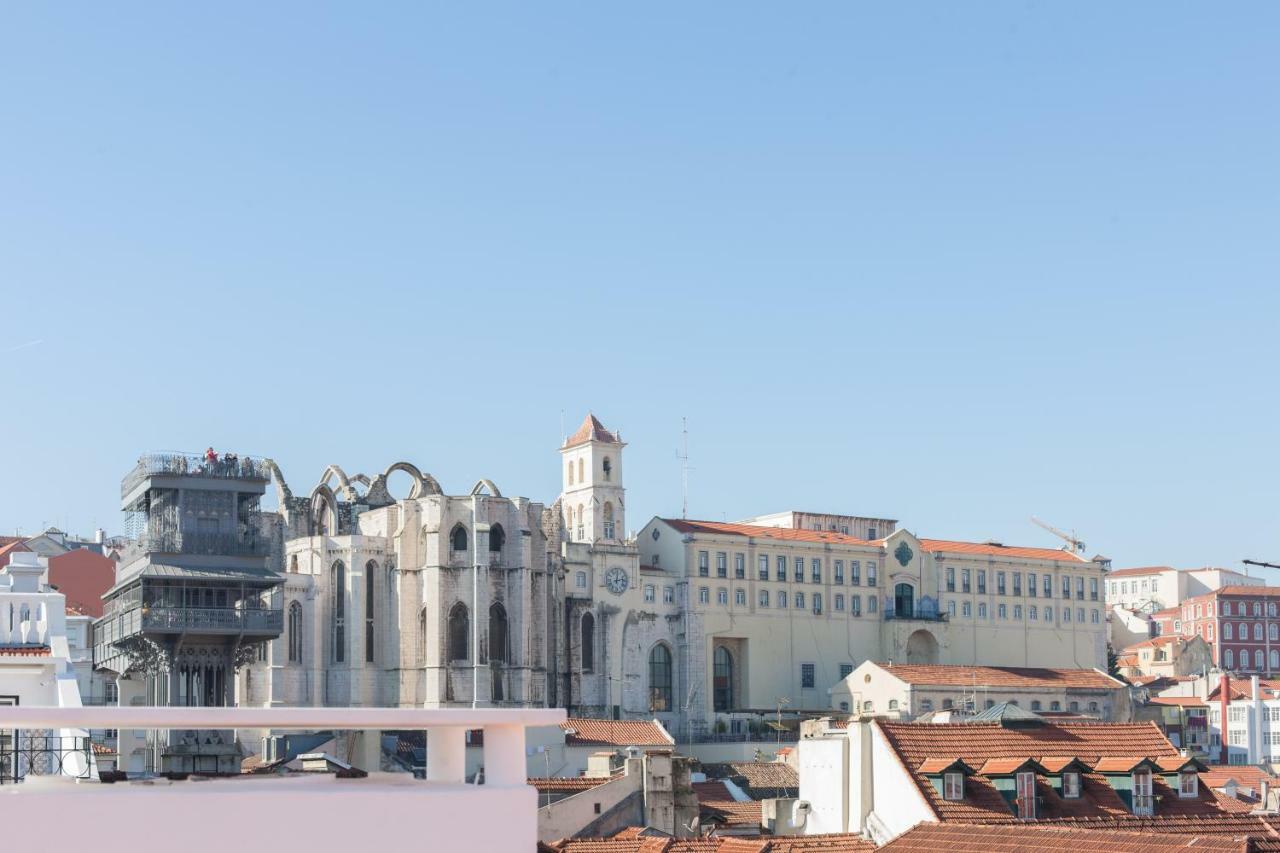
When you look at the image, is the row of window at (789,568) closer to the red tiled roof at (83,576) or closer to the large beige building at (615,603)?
the large beige building at (615,603)

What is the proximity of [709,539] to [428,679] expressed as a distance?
23.5 meters

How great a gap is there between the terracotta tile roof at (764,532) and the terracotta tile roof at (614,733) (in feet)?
83.7

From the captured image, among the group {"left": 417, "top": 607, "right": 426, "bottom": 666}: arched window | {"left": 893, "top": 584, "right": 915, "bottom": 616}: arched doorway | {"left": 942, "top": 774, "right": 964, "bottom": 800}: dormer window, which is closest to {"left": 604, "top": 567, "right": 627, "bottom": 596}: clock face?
{"left": 417, "top": 607, "right": 426, "bottom": 666}: arched window

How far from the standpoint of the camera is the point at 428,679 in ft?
326

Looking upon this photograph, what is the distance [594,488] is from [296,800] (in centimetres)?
10841

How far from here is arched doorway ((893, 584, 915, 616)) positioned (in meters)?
124

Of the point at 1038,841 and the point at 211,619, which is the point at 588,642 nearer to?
the point at 211,619

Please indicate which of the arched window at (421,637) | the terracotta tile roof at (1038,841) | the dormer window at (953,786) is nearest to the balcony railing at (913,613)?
the arched window at (421,637)

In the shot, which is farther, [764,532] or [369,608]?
[764,532]

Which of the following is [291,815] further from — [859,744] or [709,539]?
[709,539]

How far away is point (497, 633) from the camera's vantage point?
334 ft

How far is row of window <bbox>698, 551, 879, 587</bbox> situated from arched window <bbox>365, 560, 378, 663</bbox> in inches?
881

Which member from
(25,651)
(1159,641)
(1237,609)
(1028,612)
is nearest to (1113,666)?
(1159,641)

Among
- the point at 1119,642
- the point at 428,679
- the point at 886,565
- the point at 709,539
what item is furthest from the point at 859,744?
the point at 1119,642
